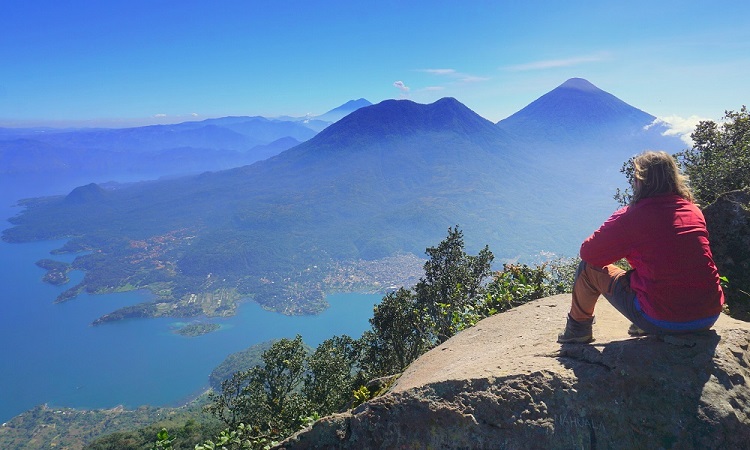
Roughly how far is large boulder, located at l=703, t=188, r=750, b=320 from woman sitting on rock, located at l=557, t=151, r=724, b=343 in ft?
11.9

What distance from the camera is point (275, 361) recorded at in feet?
46.1

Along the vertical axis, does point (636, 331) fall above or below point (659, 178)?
below

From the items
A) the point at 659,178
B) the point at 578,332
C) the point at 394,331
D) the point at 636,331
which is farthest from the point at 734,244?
the point at 394,331

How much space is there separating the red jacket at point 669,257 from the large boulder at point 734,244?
3702 millimetres

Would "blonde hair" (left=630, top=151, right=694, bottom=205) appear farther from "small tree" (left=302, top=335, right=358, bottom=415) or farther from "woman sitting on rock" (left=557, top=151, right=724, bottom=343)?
"small tree" (left=302, top=335, right=358, bottom=415)

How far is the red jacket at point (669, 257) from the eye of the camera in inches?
119

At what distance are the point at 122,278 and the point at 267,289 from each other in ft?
244

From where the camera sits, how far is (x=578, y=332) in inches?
149

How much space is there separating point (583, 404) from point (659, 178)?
201cm

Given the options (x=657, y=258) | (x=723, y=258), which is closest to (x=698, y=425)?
(x=657, y=258)

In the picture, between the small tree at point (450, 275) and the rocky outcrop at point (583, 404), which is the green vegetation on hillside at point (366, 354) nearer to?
the small tree at point (450, 275)

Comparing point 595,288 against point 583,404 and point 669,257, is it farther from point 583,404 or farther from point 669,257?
point 583,404

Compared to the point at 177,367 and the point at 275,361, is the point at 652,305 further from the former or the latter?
the point at 177,367

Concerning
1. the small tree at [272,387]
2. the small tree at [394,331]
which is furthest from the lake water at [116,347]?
the small tree at [394,331]
